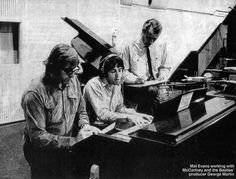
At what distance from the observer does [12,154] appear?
265cm

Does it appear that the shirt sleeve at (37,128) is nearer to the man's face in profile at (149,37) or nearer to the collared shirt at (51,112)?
the collared shirt at (51,112)

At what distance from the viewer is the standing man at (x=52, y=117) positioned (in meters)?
1.62

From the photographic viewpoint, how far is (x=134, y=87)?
9.50 feet

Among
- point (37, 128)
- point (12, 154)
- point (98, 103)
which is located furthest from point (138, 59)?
point (37, 128)

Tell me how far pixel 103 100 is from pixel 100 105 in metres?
0.07

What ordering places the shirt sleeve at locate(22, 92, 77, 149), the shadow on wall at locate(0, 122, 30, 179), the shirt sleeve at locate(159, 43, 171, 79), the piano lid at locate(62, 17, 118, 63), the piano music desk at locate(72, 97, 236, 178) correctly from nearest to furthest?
the piano music desk at locate(72, 97, 236, 178)
the shirt sleeve at locate(22, 92, 77, 149)
the shadow on wall at locate(0, 122, 30, 179)
the piano lid at locate(62, 17, 118, 63)
the shirt sleeve at locate(159, 43, 171, 79)

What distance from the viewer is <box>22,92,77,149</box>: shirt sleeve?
5.27ft

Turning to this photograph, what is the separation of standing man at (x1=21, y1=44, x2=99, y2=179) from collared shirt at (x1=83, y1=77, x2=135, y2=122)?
31cm

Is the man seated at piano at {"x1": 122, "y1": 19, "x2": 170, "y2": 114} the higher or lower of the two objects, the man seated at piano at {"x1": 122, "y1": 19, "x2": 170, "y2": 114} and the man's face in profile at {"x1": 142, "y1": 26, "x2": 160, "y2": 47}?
the lower

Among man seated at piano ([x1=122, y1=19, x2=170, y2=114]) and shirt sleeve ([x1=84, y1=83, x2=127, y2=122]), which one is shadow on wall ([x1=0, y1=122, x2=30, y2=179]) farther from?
man seated at piano ([x1=122, y1=19, x2=170, y2=114])

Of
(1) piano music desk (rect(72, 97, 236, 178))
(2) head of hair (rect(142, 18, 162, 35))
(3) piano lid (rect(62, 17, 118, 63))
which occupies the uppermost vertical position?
(2) head of hair (rect(142, 18, 162, 35))

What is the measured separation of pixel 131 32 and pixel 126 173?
3.74m

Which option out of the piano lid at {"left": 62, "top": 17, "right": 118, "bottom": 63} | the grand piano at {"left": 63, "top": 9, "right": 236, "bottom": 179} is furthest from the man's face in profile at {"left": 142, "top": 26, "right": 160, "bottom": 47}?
the grand piano at {"left": 63, "top": 9, "right": 236, "bottom": 179}

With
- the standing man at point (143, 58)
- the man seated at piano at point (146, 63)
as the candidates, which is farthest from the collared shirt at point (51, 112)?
the standing man at point (143, 58)
